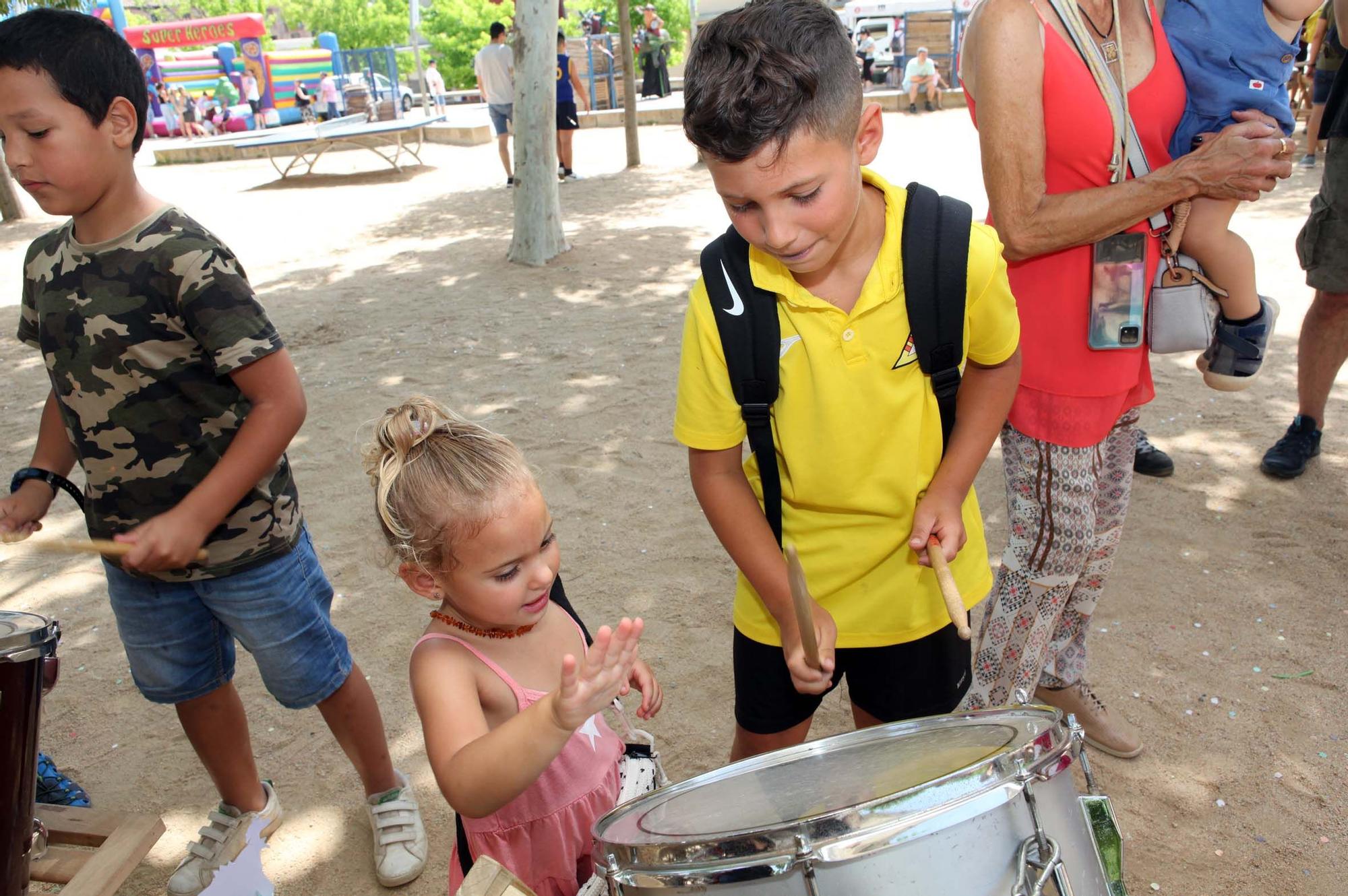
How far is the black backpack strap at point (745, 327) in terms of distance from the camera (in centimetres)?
163

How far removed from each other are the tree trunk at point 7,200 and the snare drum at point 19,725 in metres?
12.1

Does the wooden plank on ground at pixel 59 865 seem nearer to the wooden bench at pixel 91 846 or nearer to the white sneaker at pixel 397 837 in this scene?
the wooden bench at pixel 91 846

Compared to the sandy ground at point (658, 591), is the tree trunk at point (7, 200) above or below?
above

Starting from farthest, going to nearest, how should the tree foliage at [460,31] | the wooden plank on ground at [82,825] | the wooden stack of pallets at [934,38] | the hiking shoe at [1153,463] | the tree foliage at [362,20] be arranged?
the tree foliage at [362,20], the tree foliage at [460,31], the wooden stack of pallets at [934,38], the hiking shoe at [1153,463], the wooden plank on ground at [82,825]

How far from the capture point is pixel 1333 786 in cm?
238

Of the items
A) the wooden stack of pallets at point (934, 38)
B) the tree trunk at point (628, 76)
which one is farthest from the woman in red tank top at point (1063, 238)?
the wooden stack of pallets at point (934, 38)

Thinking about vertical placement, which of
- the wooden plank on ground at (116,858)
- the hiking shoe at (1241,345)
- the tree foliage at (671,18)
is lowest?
the wooden plank on ground at (116,858)

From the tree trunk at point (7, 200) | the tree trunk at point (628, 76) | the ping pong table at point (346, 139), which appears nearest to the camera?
the tree trunk at point (7, 200)

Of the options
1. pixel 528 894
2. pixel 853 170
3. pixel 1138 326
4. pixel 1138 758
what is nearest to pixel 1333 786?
pixel 1138 758

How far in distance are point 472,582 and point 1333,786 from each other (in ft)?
7.15

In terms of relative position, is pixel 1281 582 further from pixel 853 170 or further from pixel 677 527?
pixel 853 170

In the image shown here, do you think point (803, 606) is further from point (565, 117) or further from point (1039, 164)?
point (565, 117)

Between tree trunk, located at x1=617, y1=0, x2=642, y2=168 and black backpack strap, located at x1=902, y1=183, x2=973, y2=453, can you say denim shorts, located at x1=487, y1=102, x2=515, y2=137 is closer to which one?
tree trunk, located at x1=617, y1=0, x2=642, y2=168

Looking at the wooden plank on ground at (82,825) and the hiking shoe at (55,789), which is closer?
the wooden plank on ground at (82,825)
